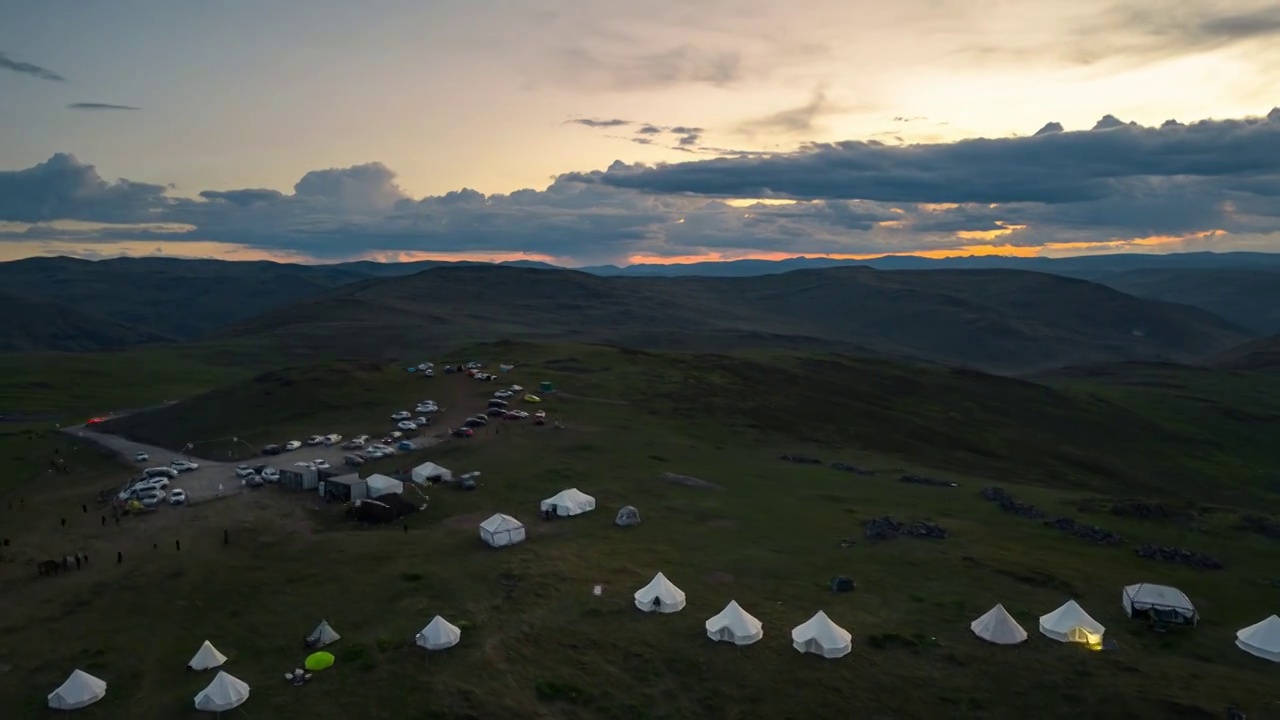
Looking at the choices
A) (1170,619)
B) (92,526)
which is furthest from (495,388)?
(1170,619)

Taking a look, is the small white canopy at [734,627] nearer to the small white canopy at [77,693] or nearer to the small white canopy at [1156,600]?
→ the small white canopy at [1156,600]

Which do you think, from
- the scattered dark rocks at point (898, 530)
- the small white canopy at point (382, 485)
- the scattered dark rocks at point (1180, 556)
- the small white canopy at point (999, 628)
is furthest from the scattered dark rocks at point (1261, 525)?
the small white canopy at point (382, 485)

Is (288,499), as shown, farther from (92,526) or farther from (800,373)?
(800,373)

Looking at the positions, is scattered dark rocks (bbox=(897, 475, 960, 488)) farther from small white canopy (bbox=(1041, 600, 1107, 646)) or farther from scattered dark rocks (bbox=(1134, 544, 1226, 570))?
small white canopy (bbox=(1041, 600, 1107, 646))

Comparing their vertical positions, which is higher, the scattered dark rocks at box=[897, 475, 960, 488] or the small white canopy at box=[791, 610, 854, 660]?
the small white canopy at box=[791, 610, 854, 660]

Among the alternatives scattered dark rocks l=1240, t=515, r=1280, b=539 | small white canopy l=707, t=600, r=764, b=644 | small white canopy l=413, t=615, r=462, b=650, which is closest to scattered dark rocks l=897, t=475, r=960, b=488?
scattered dark rocks l=1240, t=515, r=1280, b=539

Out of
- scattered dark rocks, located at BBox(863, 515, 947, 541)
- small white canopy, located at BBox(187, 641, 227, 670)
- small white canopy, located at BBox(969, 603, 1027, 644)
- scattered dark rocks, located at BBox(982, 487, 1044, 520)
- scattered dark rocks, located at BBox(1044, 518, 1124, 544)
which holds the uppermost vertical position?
small white canopy, located at BBox(969, 603, 1027, 644)

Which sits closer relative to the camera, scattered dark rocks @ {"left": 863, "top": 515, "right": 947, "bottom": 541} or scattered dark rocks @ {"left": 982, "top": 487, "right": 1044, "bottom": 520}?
scattered dark rocks @ {"left": 863, "top": 515, "right": 947, "bottom": 541}

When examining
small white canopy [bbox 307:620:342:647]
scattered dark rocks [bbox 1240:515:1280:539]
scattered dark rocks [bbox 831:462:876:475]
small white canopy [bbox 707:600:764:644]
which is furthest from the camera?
scattered dark rocks [bbox 831:462:876:475]
